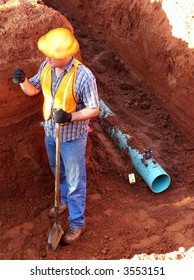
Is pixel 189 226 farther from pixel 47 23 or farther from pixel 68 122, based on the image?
pixel 47 23

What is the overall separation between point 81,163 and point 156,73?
10.3 feet

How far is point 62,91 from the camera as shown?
14.3 ft

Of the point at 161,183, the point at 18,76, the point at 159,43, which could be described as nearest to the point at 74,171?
the point at 18,76

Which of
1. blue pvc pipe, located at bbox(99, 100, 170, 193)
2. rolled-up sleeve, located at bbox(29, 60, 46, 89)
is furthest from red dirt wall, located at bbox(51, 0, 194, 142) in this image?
rolled-up sleeve, located at bbox(29, 60, 46, 89)

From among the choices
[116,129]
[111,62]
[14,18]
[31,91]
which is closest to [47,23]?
[14,18]

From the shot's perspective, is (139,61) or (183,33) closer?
(183,33)

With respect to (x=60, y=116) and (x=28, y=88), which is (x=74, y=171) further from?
(x=28, y=88)

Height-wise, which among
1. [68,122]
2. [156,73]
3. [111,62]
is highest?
[68,122]

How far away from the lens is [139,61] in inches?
303

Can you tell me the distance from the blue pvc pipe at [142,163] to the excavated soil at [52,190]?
85mm

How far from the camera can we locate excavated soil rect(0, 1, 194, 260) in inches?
194

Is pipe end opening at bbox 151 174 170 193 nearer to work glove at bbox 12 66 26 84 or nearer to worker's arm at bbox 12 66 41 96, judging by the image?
worker's arm at bbox 12 66 41 96

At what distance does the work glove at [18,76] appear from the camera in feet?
14.8

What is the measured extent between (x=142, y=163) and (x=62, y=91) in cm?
200
